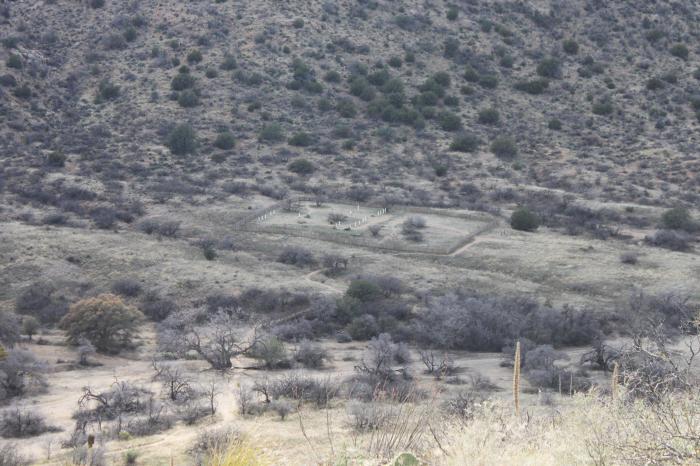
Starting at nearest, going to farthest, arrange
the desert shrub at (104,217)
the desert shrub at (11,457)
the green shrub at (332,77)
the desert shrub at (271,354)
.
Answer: the desert shrub at (11,457) < the desert shrub at (271,354) < the desert shrub at (104,217) < the green shrub at (332,77)

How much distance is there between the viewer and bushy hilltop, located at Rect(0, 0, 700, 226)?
51281 mm

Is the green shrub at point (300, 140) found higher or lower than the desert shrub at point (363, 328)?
higher

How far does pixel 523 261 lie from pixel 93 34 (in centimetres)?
4909

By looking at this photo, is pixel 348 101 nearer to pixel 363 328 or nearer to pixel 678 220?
pixel 678 220

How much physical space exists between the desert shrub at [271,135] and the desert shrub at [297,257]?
20834 millimetres

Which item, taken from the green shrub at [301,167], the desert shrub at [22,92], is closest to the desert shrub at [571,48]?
the green shrub at [301,167]

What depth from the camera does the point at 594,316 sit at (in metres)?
31.1

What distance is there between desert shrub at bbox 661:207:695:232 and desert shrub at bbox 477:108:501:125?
2088 centimetres

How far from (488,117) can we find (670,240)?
24239 millimetres

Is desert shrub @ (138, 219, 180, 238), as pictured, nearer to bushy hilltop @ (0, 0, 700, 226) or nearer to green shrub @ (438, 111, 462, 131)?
bushy hilltop @ (0, 0, 700, 226)

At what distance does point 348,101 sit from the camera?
208 ft

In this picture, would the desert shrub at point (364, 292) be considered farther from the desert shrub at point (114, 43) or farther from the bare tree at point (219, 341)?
the desert shrub at point (114, 43)

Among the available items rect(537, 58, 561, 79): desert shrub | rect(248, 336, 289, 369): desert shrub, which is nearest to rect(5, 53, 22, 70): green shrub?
rect(537, 58, 561, 79): desert shrub

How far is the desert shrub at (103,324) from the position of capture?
94.7 ft
